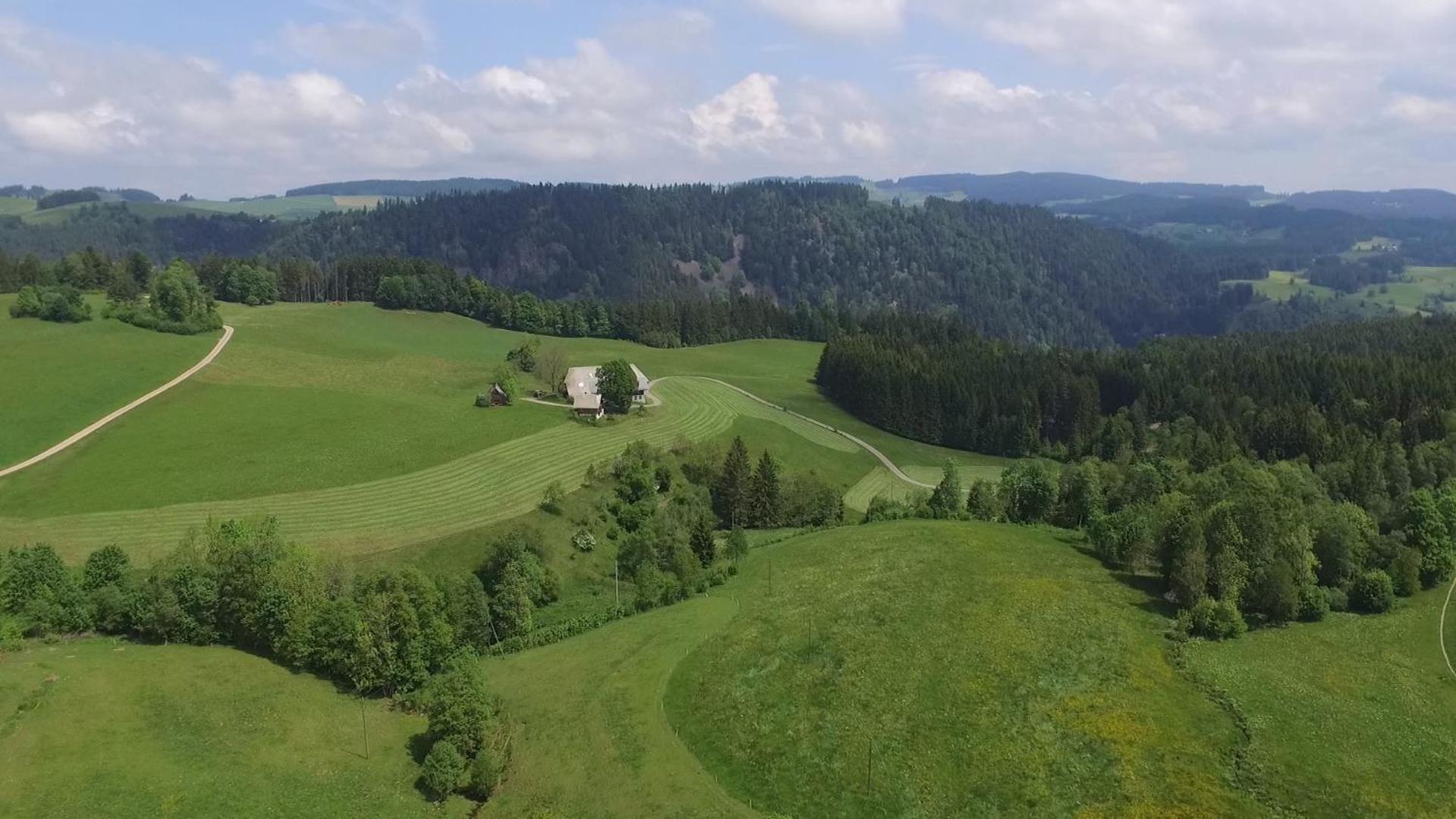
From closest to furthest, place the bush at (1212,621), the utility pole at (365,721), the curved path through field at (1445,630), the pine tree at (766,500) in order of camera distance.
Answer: the utility pole at (365,721) < the curved path through field at (1445,630) < the bush at (1212,621) < the pine tree at (766,500)

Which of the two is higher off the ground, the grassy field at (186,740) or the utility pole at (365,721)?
the grassy field at (186,740)

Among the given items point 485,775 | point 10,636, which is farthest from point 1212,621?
point 10,636

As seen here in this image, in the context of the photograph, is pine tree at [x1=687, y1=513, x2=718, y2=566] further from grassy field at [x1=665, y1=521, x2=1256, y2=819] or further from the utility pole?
the utility pole

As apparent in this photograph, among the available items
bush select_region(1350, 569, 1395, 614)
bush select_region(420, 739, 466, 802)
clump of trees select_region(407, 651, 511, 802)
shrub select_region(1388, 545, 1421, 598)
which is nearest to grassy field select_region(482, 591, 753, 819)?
clump of trees select_region(407, 651, 511, 802)

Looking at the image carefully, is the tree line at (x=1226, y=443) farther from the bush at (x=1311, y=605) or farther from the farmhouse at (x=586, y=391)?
the farmhouse at (x=586, y=391)

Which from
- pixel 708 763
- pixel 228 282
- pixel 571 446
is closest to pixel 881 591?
pixel 708 763

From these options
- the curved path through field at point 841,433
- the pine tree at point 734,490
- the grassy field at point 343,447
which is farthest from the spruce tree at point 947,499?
the pine tree at point 734,490

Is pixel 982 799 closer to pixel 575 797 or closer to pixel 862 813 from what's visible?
pixel 862 813

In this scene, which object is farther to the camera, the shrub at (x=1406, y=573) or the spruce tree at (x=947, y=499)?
the spruce tree at (x=947, y=499)
